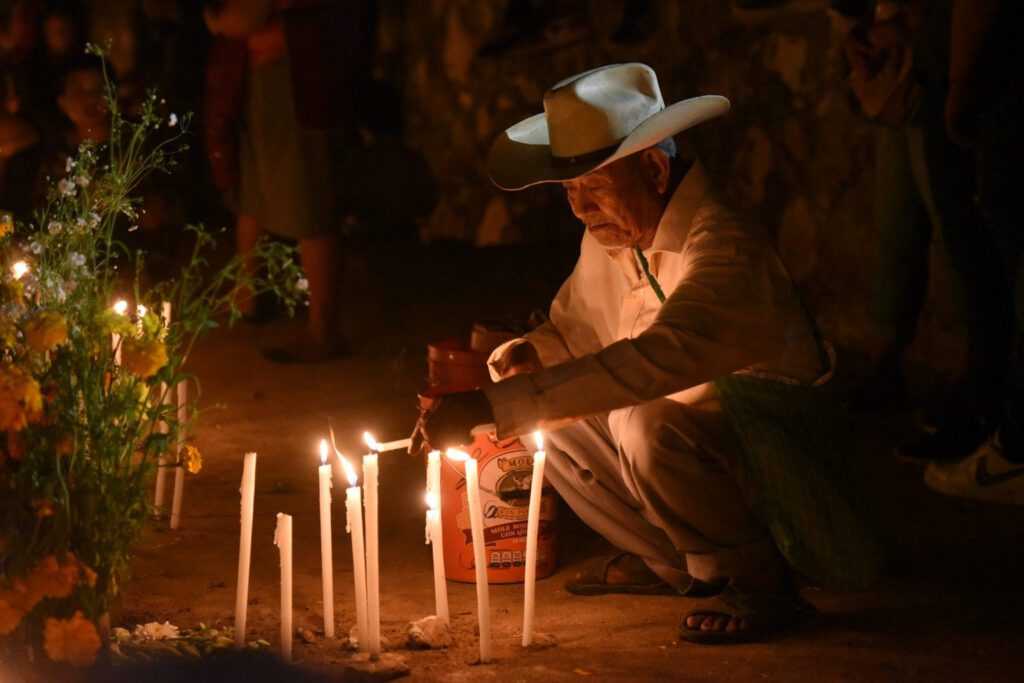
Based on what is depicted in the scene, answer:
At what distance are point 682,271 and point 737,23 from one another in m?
3.74

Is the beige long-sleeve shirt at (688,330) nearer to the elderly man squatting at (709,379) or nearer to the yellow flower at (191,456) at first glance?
the elderly man squatting at (709,379)

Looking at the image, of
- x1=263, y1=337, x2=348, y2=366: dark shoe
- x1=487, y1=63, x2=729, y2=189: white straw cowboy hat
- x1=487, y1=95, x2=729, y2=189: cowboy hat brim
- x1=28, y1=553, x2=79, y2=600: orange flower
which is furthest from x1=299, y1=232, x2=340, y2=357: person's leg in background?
x1=28, y1=553, x2=79, y2=600: orange flower

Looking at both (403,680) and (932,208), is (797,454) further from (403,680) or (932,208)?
(932,208)

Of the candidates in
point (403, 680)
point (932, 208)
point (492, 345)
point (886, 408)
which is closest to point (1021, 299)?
point (932, 208)

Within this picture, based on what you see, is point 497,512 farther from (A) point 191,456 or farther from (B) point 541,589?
(A) point 191,456

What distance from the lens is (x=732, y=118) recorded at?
271 inches

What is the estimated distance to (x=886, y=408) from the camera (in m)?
5.59

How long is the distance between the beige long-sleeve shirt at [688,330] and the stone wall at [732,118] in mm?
2697

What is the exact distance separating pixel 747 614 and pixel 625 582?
1.54 ft

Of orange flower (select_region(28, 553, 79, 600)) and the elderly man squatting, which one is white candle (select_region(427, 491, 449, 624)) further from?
orange flower (select_region(28, 553, 79, 600))

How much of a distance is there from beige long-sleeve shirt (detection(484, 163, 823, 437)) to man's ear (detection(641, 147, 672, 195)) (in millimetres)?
42

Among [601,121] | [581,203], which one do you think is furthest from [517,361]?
[601,121]

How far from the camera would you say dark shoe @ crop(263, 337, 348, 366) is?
668 cm

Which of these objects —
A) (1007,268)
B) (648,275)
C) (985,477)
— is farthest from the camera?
(1007,268)
